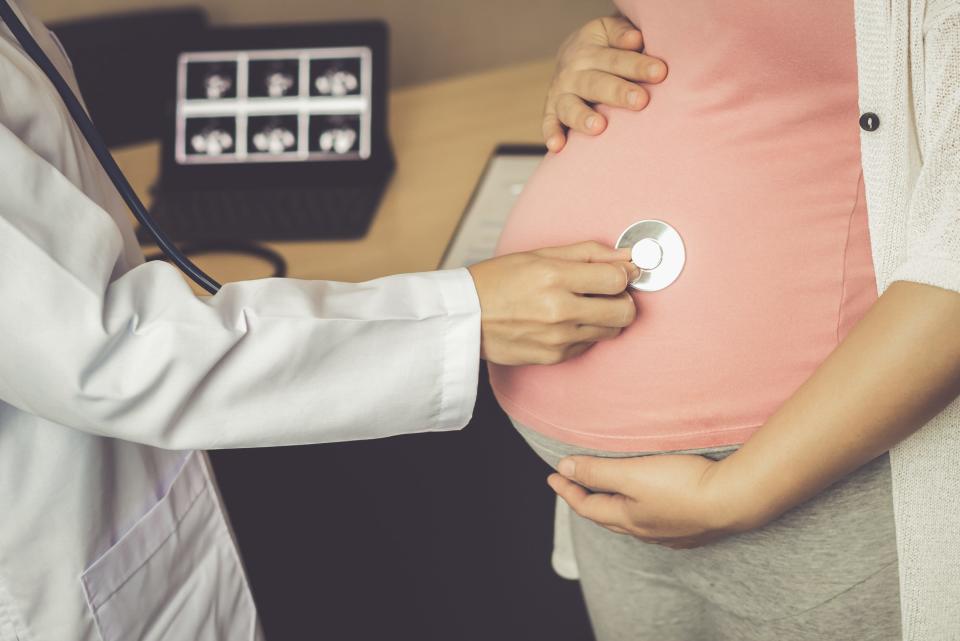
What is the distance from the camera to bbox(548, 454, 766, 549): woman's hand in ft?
2.01

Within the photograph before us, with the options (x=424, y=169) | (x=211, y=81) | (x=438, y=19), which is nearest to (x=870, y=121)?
(x=424, y=169)

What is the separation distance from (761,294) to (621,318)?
Answer: 0.36ft

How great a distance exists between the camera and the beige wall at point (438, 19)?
1.87 metres

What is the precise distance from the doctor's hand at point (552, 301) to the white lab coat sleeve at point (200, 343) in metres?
0.02

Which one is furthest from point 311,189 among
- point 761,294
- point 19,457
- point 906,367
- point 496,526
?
point 906,367

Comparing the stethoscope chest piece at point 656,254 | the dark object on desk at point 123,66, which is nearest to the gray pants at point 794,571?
the stethoscope chest piece at point 656,254

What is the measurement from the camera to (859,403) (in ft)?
1.88

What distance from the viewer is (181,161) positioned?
4.37ft

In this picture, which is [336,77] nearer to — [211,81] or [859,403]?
[211,81]

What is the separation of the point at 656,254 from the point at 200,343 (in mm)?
362

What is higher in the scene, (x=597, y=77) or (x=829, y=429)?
(x=597, y=77)

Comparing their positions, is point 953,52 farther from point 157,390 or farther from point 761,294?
point 157,390

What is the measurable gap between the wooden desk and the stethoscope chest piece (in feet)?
1.62

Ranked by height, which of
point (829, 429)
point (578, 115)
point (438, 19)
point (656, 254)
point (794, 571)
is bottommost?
point (794, 571)
